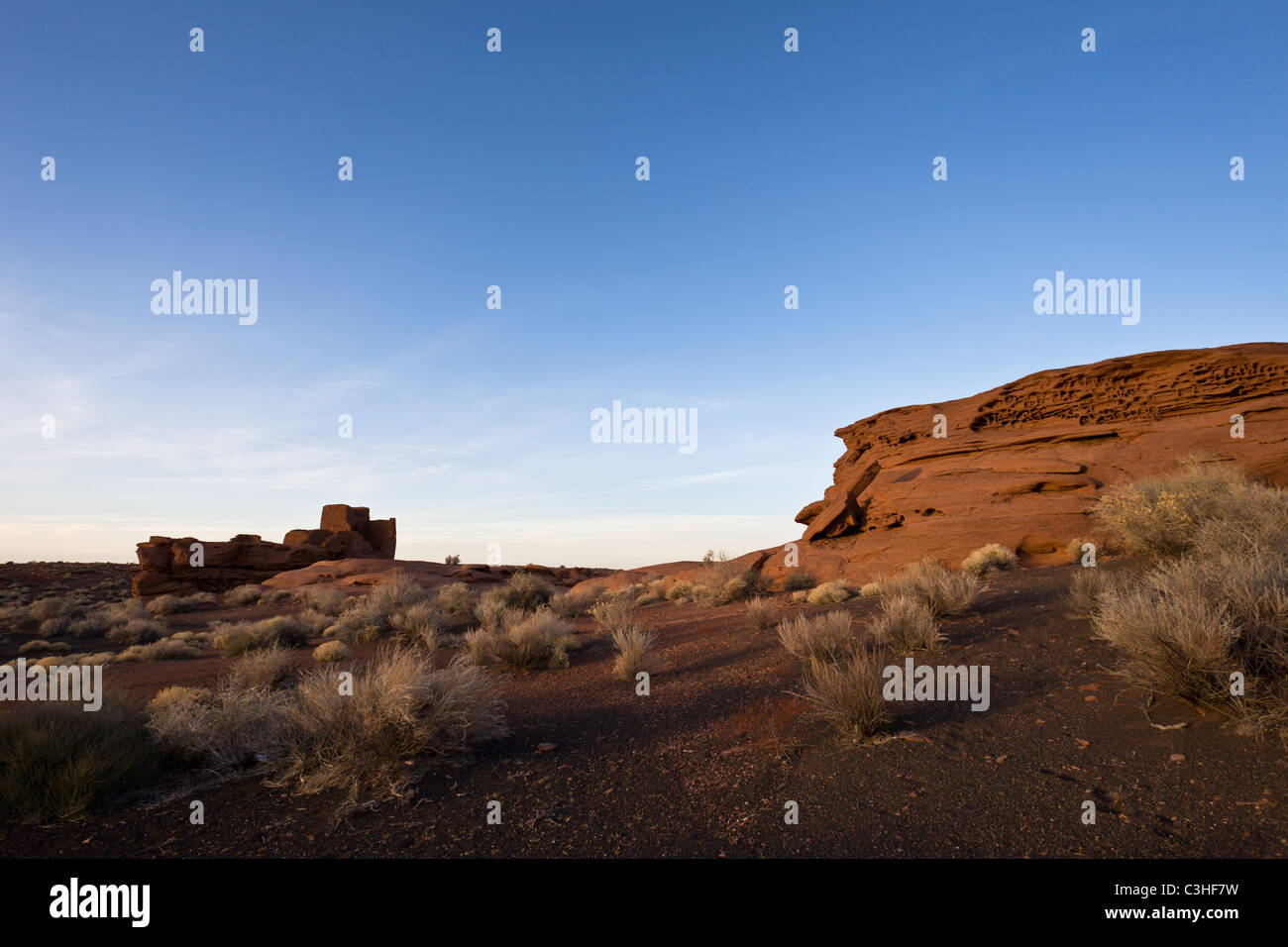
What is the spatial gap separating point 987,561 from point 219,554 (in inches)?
1503

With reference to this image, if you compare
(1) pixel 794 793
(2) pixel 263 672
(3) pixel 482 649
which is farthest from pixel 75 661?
(1) pixel 794 793

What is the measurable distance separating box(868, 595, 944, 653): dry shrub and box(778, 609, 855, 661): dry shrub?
0.41m

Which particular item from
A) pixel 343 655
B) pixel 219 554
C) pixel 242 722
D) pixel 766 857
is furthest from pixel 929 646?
pixel 219 554

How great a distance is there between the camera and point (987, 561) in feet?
45.0

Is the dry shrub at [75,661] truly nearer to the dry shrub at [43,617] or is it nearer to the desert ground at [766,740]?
the desert ground at [766,740]

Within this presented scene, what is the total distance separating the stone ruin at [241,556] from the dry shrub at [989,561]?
36.0 metres

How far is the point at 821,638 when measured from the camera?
292 inches

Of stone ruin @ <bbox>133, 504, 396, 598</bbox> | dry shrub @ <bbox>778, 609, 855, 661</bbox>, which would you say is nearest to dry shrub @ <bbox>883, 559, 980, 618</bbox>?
dry shrub @ <bbox>778, 609, 855, 661</bbox>

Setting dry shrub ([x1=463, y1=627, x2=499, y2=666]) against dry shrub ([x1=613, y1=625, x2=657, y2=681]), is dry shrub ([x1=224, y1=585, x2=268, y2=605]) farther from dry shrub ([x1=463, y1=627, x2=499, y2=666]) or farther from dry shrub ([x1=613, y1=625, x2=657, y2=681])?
dry shrub ([x1=613, y1=625, x2=657, y2=681])

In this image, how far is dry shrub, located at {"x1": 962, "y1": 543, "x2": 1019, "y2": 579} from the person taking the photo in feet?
43.5

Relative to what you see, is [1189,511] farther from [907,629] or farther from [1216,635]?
[1216,635]

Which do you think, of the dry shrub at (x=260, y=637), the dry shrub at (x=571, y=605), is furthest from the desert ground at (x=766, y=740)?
the dry shrub at (x=571, y=605)

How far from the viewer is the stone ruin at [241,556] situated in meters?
33.4
